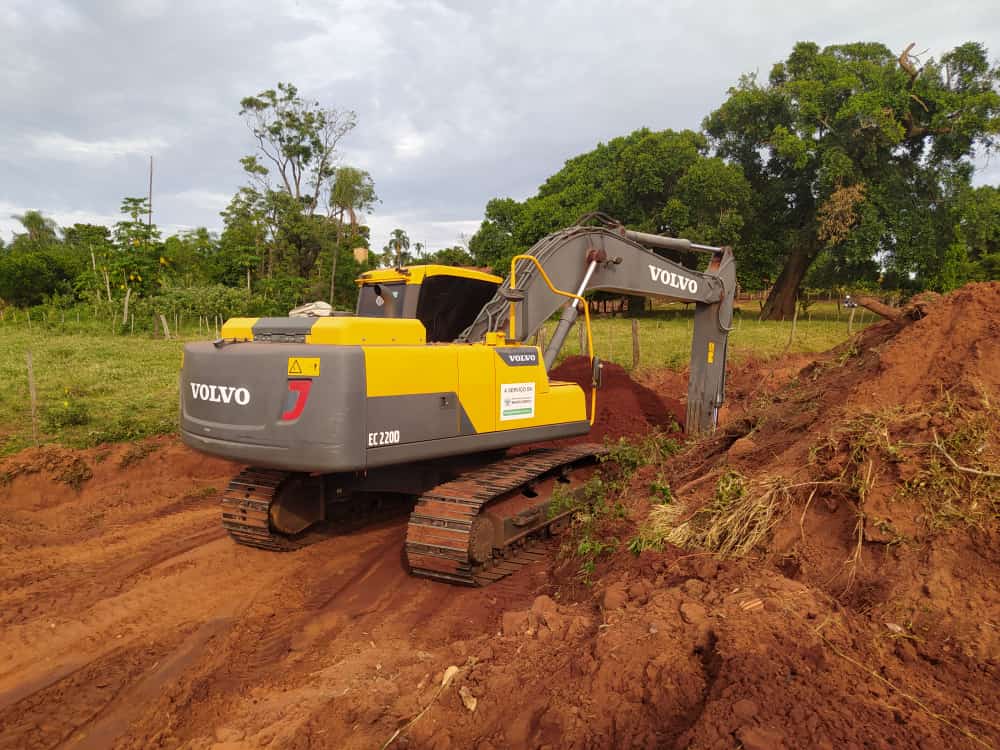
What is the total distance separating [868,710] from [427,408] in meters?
3.06

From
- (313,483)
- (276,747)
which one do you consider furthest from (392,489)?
(276,747)

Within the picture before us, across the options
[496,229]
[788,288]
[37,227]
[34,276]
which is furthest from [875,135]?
[37,227]

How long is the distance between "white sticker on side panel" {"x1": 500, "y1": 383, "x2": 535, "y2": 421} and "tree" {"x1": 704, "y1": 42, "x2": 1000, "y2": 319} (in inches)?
992

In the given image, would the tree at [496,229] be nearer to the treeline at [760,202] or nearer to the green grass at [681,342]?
the treeline at [760,202]

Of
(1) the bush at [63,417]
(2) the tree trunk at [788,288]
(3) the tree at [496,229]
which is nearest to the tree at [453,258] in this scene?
(3) the tree at [496,229]

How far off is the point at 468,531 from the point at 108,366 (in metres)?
11.9

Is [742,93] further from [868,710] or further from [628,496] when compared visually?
[868,710]

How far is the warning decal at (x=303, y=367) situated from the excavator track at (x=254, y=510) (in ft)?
5.46

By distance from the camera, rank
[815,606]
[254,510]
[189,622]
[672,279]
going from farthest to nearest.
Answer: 1. [672,279]
2. [254,510]
3. [189,622]
4. [815,606]

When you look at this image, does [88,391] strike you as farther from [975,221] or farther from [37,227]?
[37,227]

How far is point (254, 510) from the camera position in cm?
528

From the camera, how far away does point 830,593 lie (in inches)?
134

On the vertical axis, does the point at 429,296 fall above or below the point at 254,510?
above

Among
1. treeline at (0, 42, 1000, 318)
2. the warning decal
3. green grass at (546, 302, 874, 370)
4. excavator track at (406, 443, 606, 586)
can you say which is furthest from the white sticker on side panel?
treeline at (0, 42, 1000, 318)
